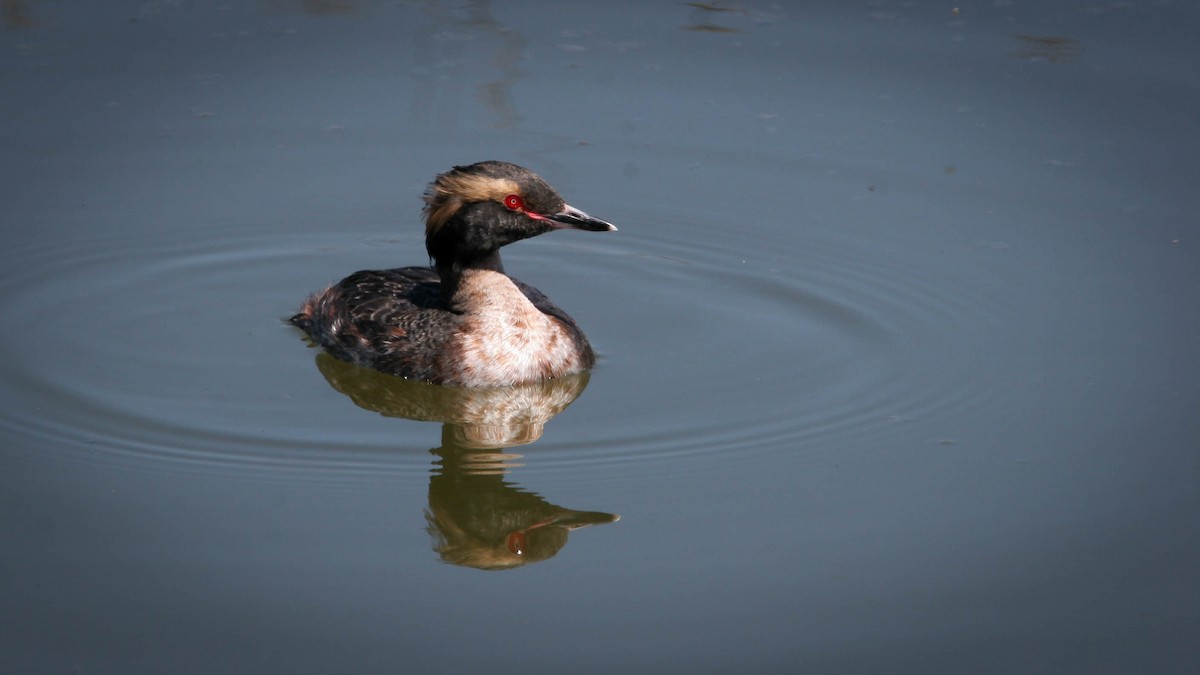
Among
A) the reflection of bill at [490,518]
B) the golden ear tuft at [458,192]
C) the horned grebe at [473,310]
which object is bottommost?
the reflection of bill at [490,518]

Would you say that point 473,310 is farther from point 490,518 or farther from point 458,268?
point 490,518

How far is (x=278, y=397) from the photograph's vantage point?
28.8 feet

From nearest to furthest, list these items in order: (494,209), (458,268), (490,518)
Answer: (490,518)
(494,209)
(458,268)

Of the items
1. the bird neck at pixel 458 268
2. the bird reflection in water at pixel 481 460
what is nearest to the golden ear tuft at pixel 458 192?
the bird neck at pixel 458 268

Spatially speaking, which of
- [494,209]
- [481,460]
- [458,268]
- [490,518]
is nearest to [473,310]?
[458,268]

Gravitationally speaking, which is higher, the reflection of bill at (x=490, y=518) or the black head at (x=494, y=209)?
the black head at (x=494, y=209)

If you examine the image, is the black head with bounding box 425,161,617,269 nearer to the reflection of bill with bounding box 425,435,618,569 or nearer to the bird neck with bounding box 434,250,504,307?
the bird neck with bounding box 434,250,504,307

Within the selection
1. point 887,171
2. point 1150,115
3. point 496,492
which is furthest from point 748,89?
point 496,492

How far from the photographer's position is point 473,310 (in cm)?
920

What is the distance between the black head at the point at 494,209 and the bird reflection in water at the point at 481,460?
32.3 inches

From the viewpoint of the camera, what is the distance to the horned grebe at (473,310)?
350 inches

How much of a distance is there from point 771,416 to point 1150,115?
206 inches

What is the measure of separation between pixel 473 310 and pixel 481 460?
1.21 metres

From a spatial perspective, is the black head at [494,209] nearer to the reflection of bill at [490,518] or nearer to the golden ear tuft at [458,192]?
the golden ear tuft at [458,192]
